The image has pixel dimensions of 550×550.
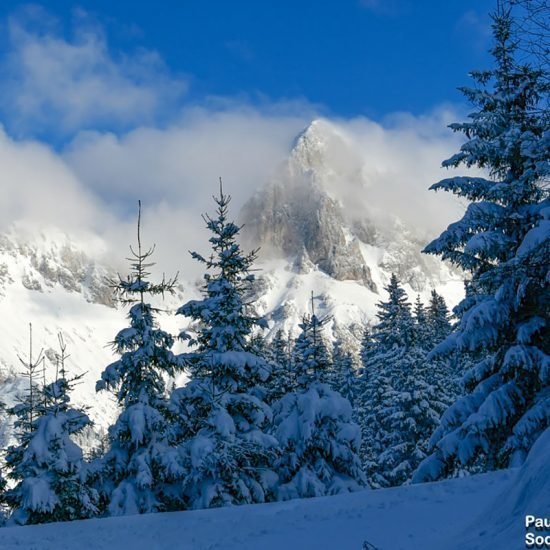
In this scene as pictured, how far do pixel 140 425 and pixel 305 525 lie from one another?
5.75 metres

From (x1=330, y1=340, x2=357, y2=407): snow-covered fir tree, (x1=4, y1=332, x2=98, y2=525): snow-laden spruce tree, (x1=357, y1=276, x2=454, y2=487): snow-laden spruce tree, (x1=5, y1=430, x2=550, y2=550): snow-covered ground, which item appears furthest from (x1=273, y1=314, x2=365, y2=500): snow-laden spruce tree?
(x1=330, y1=340, x2=357, y2=407): snow-covered fir tree

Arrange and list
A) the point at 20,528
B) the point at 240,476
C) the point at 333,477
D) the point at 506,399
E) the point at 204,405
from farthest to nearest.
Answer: the point at 333,477, the point at 204,405, the point at 240,476, the point at 506,399, the point at 20,528

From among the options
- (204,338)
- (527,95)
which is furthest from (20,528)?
(527,95)

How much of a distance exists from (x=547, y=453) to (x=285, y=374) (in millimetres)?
19323

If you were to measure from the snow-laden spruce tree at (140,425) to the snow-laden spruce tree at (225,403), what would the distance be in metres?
0.55

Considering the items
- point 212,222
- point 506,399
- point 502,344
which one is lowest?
point 506,399

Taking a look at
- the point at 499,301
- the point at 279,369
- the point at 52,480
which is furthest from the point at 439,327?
the point at 52,480

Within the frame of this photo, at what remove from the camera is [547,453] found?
5.57 meters

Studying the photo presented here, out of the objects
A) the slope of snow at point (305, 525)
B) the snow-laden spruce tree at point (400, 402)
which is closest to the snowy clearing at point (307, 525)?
the slope of snow at point (305, 525)

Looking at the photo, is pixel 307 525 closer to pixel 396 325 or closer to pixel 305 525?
pixel 305 525

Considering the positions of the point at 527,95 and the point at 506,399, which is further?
the point at 527,95

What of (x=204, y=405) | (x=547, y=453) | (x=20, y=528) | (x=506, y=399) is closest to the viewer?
(x=547, y=453)

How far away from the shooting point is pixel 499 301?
12.0 metres

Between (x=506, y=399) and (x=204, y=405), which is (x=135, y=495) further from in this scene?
(x=506, y=399)
